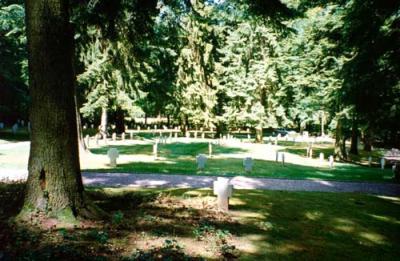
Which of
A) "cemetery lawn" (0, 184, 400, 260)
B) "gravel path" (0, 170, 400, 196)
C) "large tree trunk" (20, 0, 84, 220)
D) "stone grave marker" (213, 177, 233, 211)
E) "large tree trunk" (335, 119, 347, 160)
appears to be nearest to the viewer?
"cemetery lawn" (0, 184, 400, 260)

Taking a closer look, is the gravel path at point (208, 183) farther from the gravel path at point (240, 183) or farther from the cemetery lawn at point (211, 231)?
the cemetery lawn at point (211, 231)

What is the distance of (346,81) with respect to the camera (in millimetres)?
13367

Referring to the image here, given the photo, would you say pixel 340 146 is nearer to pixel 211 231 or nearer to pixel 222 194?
pixel 222 194

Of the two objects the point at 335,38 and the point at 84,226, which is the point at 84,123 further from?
the point at 84,226

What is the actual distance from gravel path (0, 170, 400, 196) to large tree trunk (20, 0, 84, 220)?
6.27m

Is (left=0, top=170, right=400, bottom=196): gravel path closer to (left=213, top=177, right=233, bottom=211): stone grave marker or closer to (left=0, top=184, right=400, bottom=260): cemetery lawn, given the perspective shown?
(left=0, top=184, right=400, bottom=260): cemetery lawn

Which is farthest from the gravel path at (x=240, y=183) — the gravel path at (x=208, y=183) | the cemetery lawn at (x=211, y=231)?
the cemetery lawn at (x=211, y=231)

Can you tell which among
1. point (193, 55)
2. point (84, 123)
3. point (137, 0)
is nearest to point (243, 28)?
point (193, 55)

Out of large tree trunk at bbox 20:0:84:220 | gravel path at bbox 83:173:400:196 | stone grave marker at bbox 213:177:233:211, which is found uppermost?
large tree trunk at bbox 20:0:84:220

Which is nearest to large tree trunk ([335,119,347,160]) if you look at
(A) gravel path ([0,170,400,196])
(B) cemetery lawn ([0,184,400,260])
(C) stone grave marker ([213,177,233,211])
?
(A) gravel path ([0,170,400,196])

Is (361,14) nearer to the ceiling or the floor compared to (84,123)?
nearer to the ceiling

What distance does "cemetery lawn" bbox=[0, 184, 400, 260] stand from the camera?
19.1 ft

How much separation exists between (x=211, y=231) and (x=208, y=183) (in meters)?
7.15

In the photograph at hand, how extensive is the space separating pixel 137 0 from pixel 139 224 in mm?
6424
